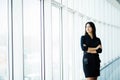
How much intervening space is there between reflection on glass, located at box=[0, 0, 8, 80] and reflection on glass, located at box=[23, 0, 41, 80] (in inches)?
20.7

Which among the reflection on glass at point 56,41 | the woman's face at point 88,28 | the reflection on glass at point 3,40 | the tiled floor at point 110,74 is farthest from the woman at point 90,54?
the tiled floor at point 110,74

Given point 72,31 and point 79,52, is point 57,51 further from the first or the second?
Result: point 79,52

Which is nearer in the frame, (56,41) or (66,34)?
(56,41)

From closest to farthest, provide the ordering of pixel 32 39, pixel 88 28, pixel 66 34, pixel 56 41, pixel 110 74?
pixel 32 39
pixel 88 28
pixel 56 41
pixel 66 34
pixel 110 74

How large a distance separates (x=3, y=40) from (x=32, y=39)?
1.14 m

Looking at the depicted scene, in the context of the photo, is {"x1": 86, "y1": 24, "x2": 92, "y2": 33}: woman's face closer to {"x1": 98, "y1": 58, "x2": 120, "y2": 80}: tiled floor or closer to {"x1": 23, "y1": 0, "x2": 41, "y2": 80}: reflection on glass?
{"x1": 23, "y1": 0, "x2": 41, "y2": 80}: reflection on glass

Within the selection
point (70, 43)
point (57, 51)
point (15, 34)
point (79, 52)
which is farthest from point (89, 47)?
point (79, 52)

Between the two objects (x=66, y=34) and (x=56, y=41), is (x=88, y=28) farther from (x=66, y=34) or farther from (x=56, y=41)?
(x=66, y=34)

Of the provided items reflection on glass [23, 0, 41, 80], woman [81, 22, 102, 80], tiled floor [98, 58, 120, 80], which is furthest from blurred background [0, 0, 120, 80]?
tiled floor [98, 58, 120, 80]

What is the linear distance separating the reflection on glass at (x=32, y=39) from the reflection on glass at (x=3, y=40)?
53 centimetres

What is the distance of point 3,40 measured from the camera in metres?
3.05

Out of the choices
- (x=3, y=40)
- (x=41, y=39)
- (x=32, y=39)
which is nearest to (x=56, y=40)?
(x=41, y=39)

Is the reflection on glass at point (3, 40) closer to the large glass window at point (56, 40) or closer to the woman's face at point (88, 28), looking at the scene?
the woman's face at point (88, 28)

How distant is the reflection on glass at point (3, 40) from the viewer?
9.87ft
